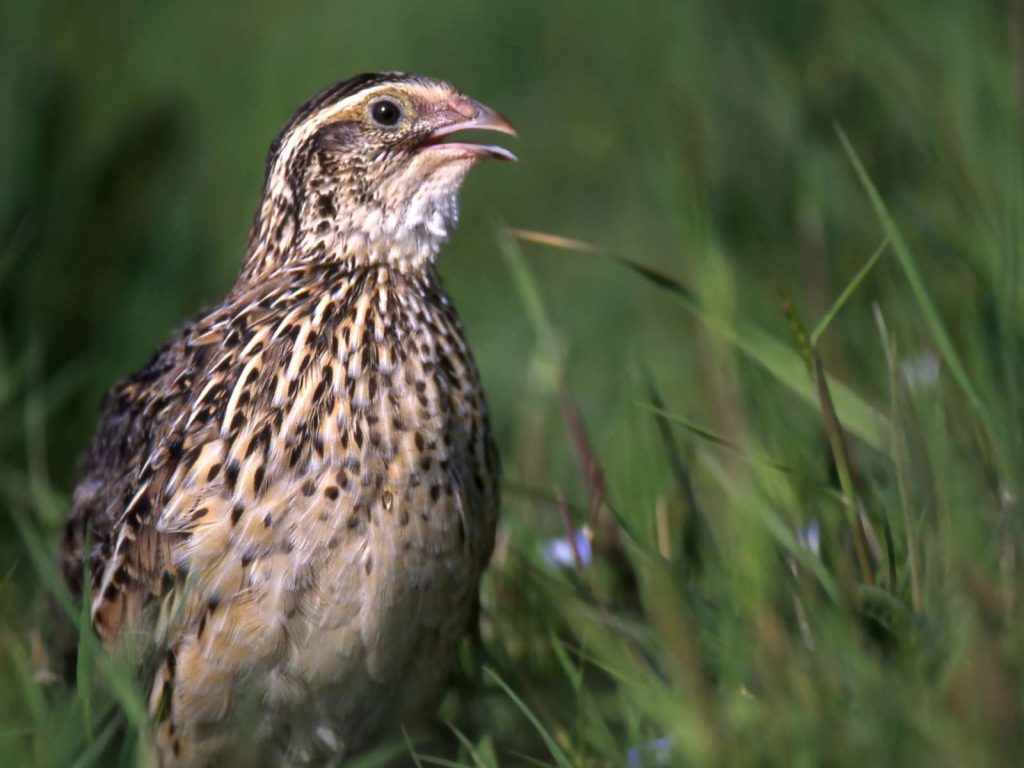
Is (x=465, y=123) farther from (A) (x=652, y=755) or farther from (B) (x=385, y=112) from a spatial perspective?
(A) (x=652, y=755)

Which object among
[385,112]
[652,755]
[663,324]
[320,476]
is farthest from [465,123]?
[663,324]

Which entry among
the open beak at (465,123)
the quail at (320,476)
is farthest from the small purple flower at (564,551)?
the open beak at (465,123)

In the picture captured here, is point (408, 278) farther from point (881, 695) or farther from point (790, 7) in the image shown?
point (790, 7)

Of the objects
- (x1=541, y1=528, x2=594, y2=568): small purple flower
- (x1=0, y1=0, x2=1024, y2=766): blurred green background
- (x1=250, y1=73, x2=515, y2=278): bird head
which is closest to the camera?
(x1=0, y1=0, x2=1024, y2=766): blurred green background

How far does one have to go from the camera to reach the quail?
347 centimetres

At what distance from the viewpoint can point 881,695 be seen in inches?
103

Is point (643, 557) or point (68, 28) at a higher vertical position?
point (68, 28)

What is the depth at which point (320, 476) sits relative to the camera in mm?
3496

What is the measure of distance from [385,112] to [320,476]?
919 mm

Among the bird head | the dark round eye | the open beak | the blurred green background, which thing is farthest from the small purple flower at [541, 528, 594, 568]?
the dark round eye

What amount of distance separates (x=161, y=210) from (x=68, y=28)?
187cm

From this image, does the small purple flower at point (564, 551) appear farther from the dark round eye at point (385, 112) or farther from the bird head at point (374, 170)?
the dark round eye at point (385, 112)

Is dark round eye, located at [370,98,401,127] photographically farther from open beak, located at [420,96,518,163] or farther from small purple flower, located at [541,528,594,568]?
small purple flower, located at [541,528,594,568]

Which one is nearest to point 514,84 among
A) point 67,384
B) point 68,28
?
point 68,28
